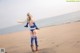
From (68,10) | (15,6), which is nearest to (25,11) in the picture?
(15,6)

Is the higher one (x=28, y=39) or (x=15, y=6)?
(x=15, y=6)

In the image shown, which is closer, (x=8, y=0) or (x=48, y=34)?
(x=48, y=34)

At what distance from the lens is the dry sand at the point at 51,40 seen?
2838 mm

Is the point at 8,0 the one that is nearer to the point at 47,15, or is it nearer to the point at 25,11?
the point at 25,11

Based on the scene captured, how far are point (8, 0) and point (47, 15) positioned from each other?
674mm

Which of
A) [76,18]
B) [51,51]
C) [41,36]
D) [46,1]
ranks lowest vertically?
[51,51]

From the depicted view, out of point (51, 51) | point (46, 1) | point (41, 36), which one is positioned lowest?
point (51, 51)

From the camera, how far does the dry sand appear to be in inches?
112

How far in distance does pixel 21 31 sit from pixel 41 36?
32 centimetres

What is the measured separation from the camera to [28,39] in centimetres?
305

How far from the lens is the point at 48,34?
2969mm

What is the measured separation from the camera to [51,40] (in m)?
2.93

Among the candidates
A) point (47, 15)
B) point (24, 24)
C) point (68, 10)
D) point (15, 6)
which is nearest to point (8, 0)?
point (15, 6)

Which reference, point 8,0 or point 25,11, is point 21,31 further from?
point 8,0
